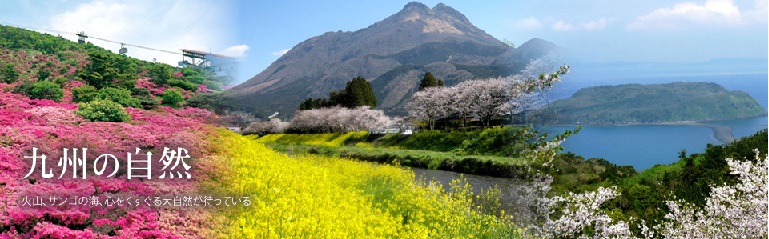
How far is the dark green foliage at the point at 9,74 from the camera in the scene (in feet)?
56.1

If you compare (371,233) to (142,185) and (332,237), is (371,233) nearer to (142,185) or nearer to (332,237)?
(332,237)

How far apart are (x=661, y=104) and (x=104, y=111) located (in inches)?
472

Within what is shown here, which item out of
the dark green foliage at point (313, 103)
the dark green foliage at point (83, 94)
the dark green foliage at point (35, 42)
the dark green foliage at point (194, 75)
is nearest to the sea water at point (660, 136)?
the dark green foliage at point (194, 75)

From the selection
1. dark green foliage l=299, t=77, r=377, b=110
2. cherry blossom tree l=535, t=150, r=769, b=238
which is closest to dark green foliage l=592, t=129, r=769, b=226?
cherry blossom tree l=535, t=150, r=769, b=238

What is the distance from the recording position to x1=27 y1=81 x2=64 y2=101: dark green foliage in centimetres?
1538

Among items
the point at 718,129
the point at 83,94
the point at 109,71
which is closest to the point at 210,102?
the point at 83,94

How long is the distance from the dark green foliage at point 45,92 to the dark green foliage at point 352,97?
3323 cm

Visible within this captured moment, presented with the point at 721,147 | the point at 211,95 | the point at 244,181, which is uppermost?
the point at 211,95

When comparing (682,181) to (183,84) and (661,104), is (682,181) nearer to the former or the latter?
(661,104)

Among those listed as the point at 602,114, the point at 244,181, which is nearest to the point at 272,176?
the point at 244,181

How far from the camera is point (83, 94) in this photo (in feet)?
49.9

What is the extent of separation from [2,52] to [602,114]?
20938mm

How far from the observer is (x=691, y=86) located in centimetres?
866

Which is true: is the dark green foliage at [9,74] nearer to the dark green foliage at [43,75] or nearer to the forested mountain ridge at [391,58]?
the dark green foliage at [43,75]
